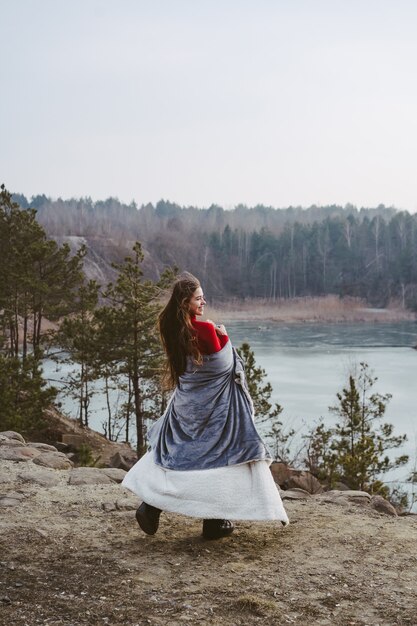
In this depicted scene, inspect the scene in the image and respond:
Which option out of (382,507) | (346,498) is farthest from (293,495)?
(382,507)

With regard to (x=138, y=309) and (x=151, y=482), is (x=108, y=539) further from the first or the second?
(x=138, y=309)

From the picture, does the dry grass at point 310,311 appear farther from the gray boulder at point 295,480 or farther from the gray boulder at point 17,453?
the gray boulder at point 17,453

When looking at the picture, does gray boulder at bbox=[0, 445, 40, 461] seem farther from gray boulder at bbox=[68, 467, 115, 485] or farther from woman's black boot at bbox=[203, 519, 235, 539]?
woman's black boot at bbox=[203, 519, 235, 539]

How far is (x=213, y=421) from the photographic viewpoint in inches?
164

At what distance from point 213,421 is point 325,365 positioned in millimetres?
29266

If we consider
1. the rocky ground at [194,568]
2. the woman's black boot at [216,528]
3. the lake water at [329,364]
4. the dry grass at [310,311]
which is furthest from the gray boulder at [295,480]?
the dry grass at [310,311]

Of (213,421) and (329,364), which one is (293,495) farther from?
(329,364)

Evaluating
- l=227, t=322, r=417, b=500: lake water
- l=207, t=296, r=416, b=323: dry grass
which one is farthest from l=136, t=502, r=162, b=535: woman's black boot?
l=207, t=296, r=416, b=323: dry grass

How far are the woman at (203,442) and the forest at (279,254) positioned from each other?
61.9m

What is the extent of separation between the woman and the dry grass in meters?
50.7

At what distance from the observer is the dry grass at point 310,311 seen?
197 ft

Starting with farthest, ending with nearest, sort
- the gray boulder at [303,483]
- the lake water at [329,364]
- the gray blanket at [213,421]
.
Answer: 1. the lake water at [329,364]
2. the gray boulder at [303,483]
3. the gray blanket at [213,421]

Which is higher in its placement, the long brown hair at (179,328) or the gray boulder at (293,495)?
the long brown hair at (179,328)

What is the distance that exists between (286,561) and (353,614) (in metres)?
0.72
